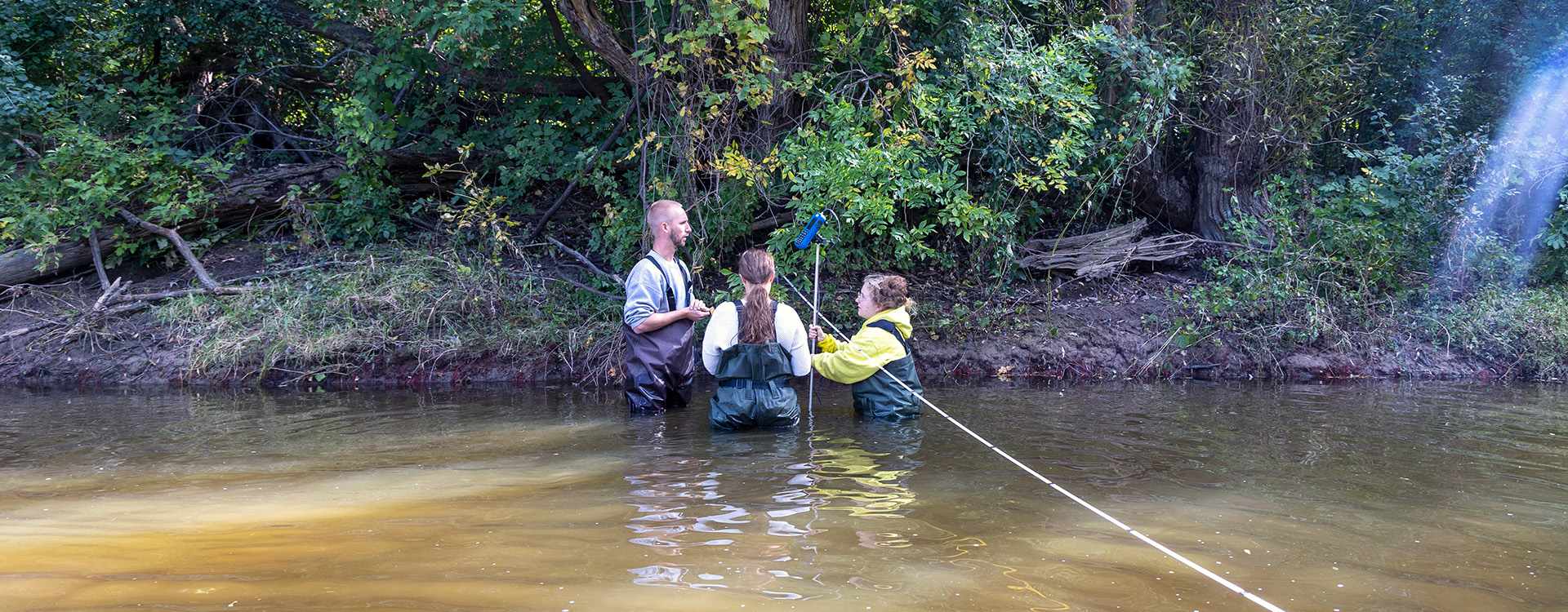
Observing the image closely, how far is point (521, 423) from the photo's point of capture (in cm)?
673

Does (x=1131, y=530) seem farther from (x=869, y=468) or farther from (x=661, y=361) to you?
(x=661, y=361)

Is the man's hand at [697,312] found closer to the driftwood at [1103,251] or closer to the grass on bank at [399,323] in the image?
the grass on bank at [399,323]

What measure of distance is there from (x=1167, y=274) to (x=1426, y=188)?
2.71 meters

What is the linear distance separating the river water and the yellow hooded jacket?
1.31 feet

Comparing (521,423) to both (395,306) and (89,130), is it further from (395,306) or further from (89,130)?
(89,130)

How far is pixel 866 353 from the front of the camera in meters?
6.34

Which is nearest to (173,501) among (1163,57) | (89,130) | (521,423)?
(521,423)

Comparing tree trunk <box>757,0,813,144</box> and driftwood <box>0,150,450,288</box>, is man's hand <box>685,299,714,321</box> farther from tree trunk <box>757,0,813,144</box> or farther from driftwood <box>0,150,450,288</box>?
driftwood <box>0,150,450,288</box>

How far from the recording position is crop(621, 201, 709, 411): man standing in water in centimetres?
644

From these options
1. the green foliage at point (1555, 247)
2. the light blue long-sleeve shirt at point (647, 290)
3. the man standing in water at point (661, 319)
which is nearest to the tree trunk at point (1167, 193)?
the green foliage at point (1555, 247)

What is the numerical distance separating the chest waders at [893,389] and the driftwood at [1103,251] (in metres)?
4.62

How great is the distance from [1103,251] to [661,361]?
6431 millimetres

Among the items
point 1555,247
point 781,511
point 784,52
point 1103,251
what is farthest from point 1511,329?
point 781,511

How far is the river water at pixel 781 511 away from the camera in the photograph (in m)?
3.05
